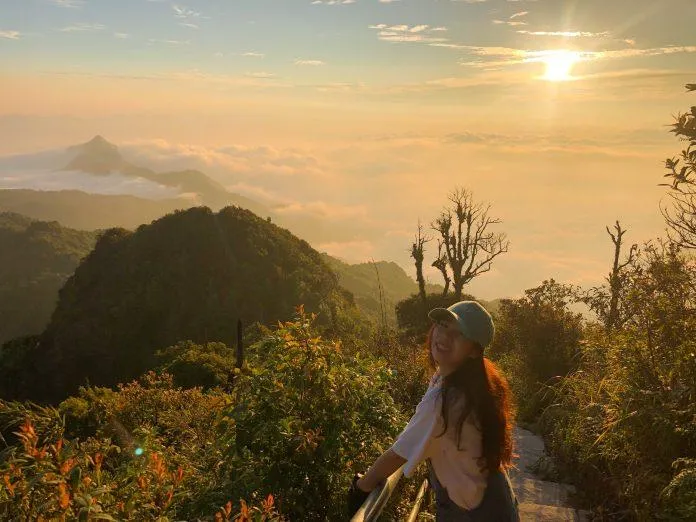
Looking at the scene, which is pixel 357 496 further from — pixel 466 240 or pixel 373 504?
pixel 466 240

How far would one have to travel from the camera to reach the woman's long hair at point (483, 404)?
2740mm

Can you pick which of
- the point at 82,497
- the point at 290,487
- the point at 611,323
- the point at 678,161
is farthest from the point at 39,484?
the point at 611,323

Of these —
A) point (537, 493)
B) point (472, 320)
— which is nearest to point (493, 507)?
point (472, 320)

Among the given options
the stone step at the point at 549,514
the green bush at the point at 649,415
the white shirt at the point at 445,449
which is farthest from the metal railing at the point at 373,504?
the stone step at the point at 549,514

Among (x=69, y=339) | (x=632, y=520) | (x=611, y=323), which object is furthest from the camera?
(x=69, y=339)

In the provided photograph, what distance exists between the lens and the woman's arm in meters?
2.76

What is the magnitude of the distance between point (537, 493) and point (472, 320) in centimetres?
476

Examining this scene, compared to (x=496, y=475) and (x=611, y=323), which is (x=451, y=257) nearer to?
(x=611, y=323)

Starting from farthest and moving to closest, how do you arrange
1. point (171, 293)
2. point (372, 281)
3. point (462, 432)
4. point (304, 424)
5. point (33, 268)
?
point (372, 281)
point (33, 268)
point (171, 293)
point (304, 424)
point (462, 432)

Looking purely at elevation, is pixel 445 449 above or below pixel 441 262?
above

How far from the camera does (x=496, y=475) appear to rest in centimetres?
288

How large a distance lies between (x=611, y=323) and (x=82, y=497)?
38.9ft

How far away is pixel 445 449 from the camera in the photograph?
9.24ft

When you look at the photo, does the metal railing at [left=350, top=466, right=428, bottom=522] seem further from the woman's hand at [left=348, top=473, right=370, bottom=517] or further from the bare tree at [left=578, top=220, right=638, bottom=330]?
the bare tree at [left=578, top=220, right=638, bottom=330]
